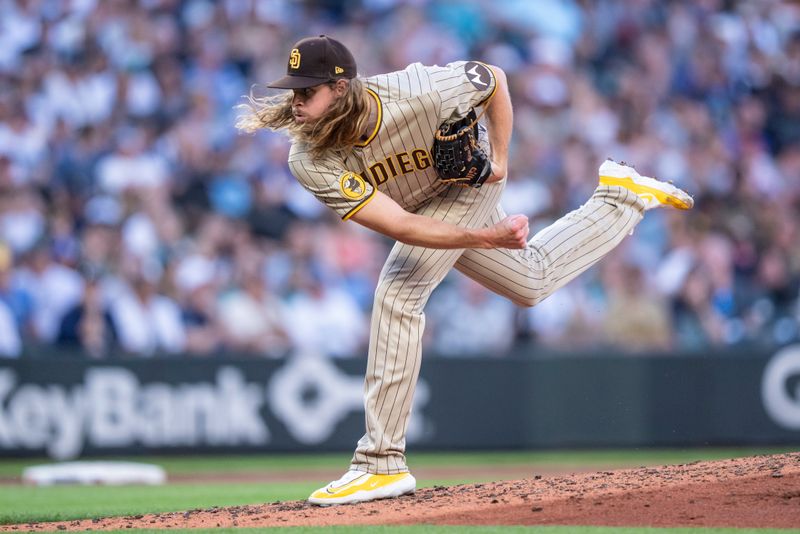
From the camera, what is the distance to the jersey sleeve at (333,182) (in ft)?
17.8

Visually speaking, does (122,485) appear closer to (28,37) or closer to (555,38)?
(28,37)

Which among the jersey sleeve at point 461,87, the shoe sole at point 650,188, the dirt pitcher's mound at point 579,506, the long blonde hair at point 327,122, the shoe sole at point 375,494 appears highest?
the jersey sleeve at point 461,87

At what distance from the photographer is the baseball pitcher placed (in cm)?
539

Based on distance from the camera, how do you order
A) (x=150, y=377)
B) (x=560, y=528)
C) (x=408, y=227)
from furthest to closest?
1. (x=150, y=377)
2. (x=408, y=227)
3. (x=560, y=528)

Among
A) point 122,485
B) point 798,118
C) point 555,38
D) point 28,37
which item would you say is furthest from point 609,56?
point 122,485

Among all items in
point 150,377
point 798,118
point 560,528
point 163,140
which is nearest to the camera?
point 560,528

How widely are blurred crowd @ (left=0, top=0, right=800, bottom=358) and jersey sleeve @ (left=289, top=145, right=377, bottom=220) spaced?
5.84 m

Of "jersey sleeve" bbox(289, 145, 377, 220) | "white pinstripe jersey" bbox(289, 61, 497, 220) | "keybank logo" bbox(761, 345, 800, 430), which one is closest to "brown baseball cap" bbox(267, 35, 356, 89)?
"white pinstripe jersey" bbox(289, 61, 497, 220)

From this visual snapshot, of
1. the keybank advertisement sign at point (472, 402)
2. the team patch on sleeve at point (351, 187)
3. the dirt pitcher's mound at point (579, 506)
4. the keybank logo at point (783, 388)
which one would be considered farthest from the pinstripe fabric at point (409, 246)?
the keybank logo at point (783, 388)

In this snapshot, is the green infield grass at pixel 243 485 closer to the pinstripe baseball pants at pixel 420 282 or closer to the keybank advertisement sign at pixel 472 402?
the keybank advertisement sign at pixel 472 402

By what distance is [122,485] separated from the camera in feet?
30.4

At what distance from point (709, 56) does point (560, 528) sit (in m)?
10.6

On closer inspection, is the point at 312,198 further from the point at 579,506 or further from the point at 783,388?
the point at 579,506

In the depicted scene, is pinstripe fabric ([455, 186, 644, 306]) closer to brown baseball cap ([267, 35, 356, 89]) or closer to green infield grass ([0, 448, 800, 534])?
brown baseball cap ([267, 35, 356, 89])
